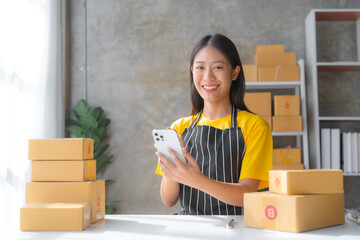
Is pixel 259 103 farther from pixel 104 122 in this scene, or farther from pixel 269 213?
pixel 269 213

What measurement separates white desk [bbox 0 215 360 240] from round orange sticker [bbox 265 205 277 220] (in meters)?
0.04

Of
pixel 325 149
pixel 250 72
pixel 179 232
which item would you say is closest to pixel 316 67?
pixel 250 72

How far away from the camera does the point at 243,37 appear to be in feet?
12.2

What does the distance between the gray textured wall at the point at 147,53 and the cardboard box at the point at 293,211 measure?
105 inches

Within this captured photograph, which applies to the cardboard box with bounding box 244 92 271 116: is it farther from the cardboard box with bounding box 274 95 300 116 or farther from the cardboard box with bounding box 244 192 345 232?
the cardboard box with bounding box 244 192 345 232

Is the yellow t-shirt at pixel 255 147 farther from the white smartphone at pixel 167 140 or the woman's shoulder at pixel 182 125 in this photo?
the white smartphone at pixel 167 140

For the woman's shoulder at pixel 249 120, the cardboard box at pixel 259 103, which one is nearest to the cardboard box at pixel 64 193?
the woman's shoulder at pixel 249 120

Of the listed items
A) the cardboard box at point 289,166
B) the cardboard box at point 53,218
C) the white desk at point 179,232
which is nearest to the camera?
the white desk at point 179,232

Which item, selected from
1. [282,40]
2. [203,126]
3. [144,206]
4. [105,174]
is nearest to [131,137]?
[105,174]

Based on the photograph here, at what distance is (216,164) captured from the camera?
1.60 m

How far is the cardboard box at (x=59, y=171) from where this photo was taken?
3.99 feet

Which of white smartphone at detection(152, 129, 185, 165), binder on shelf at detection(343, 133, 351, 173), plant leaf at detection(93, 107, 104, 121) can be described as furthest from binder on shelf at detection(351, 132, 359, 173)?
white smartphone at detection(152, 129, 185, 165)

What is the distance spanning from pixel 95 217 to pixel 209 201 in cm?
54

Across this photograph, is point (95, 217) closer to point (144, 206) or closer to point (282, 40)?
point (144, 206)
